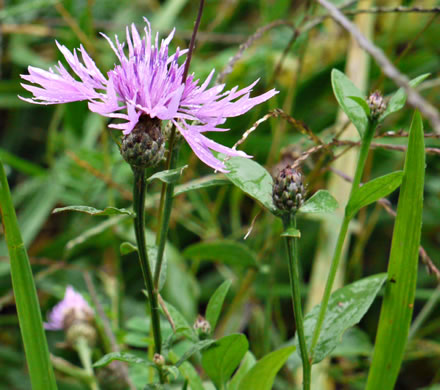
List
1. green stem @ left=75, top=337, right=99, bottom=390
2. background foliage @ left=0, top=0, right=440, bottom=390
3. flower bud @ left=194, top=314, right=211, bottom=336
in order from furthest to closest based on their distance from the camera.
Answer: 1. background foliage @ left=0, top=0, right=440, bottom=390
2. green stem @ left=75, top=337, right=99, bottom=390
3. flower bud @ left=194, top=314, right=211, bottom=336

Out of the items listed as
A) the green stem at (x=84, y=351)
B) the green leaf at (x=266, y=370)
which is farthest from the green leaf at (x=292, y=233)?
the green stem at (x=84, y=351)

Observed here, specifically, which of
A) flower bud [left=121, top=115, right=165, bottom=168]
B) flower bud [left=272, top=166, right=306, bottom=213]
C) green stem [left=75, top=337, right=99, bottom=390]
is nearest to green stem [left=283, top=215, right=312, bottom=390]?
flower bud [left=272, top=166, right=306, bottom=213]

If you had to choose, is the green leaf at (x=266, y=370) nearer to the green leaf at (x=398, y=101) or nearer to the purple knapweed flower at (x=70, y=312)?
the green leaf at (x=398, y=101)

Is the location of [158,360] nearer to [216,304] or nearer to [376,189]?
[216,304]

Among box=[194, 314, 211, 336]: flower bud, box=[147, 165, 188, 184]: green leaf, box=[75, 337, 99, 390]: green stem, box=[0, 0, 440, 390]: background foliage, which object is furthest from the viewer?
box=[0, 0, 440, 390]: background foliage

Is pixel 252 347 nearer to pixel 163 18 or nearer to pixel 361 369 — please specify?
pixel 361 369

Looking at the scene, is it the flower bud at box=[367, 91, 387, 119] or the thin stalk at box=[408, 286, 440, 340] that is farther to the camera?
the thin stalk at box=[408, 286, 440, 340]

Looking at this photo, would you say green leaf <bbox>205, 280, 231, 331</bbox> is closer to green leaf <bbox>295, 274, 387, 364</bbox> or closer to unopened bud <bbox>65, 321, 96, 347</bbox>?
green leaf <bbox>295, 274, 387, 364</bbox>

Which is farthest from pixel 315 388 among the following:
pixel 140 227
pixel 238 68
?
pixel 238 68
